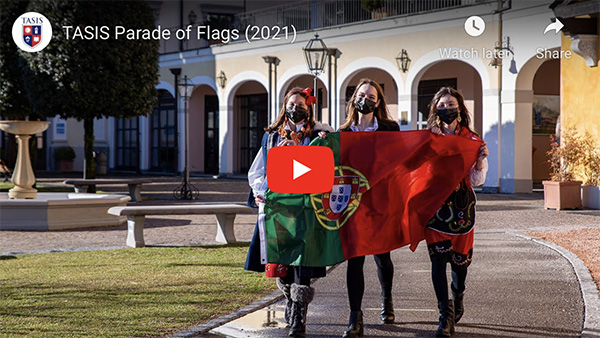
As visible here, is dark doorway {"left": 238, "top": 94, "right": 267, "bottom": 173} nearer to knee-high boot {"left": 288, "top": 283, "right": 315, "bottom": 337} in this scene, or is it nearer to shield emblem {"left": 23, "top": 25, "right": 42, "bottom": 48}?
shield emblem {"left": 23, "top": 25, "right": 42, "bottom": 48}

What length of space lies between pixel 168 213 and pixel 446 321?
6100mm

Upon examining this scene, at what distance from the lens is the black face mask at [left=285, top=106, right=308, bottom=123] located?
5.71 metres

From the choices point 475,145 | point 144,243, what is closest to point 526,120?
point 144,243

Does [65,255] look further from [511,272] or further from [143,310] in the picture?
[511,272]

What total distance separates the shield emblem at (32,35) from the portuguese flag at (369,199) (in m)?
14.9

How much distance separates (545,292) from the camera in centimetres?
706

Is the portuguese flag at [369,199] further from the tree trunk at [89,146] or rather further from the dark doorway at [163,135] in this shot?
the dark doorway at [163,135]

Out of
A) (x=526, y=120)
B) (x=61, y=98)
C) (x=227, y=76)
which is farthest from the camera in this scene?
(x=227, y=76)

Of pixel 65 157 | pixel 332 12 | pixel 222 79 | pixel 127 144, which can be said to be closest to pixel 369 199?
pixel 332 12

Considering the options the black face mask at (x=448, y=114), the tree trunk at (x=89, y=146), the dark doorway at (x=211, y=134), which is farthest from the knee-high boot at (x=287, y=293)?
the dark doorway at (x=211, y=134)

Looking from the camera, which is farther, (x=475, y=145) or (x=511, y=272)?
(x=511, y=272)

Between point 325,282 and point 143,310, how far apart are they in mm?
2095

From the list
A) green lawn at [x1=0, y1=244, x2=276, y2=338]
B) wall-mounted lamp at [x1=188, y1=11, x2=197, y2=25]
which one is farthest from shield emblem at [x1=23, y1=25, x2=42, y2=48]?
wall-mounted lamp at [x1=188, y1=11, x2=197, y2=25]

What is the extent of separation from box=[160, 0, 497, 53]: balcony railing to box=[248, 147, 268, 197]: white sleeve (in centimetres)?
1700
